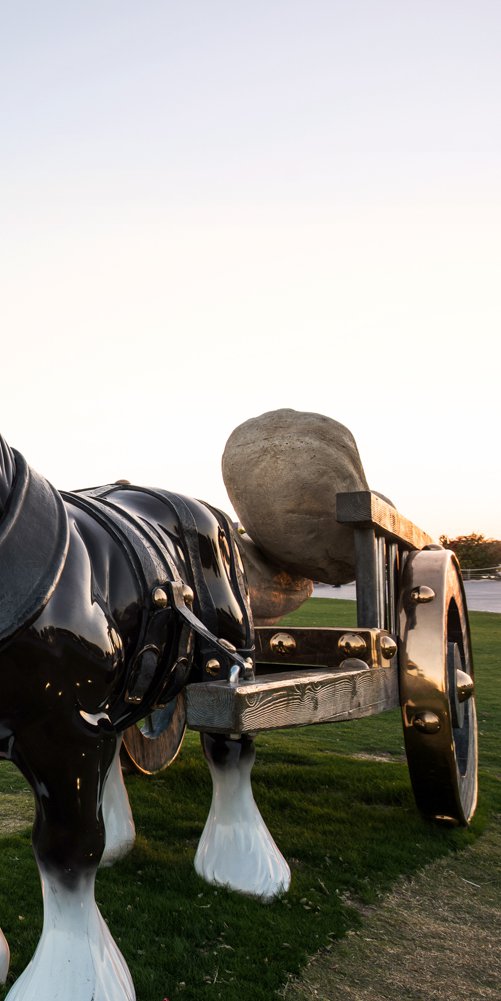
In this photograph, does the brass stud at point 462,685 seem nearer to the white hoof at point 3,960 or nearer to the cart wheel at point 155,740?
the cart wheel at point 155,740

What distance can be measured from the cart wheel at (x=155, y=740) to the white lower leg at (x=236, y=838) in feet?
2.50

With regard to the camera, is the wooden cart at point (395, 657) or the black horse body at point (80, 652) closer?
the black horse body at point (80, 652)

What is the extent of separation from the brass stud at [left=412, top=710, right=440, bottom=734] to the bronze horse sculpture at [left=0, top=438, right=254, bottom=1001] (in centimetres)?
134

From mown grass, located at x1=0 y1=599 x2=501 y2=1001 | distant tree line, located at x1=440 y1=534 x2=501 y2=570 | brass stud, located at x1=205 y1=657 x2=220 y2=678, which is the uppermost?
brass stud, located at x1=205 y1=657 x2=220 y2=678

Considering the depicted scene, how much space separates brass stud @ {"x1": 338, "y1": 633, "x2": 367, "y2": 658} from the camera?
2.99m

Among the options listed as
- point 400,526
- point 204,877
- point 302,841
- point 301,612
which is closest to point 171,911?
point 204,877

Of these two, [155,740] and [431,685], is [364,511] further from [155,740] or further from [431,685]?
[155,740]

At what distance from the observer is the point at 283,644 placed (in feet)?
10.4

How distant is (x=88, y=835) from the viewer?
188 centimetres

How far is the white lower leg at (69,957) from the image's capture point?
73.1 inches

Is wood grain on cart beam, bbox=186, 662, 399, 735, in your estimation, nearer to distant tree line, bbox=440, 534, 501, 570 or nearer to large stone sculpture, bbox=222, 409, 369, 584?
large stone sculpture, bbox=222, 409, 369, 584

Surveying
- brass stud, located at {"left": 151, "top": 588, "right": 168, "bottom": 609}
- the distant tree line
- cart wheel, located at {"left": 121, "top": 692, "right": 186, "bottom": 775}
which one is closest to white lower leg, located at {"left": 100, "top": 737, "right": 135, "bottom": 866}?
cart wheel, located at {"left": 121, "top": 692, "right": 186, "bottom": 775}

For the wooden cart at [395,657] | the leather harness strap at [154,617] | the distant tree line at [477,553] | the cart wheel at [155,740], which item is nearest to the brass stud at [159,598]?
the leather harness strap at [154,617]

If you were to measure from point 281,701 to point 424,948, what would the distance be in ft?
3.64
